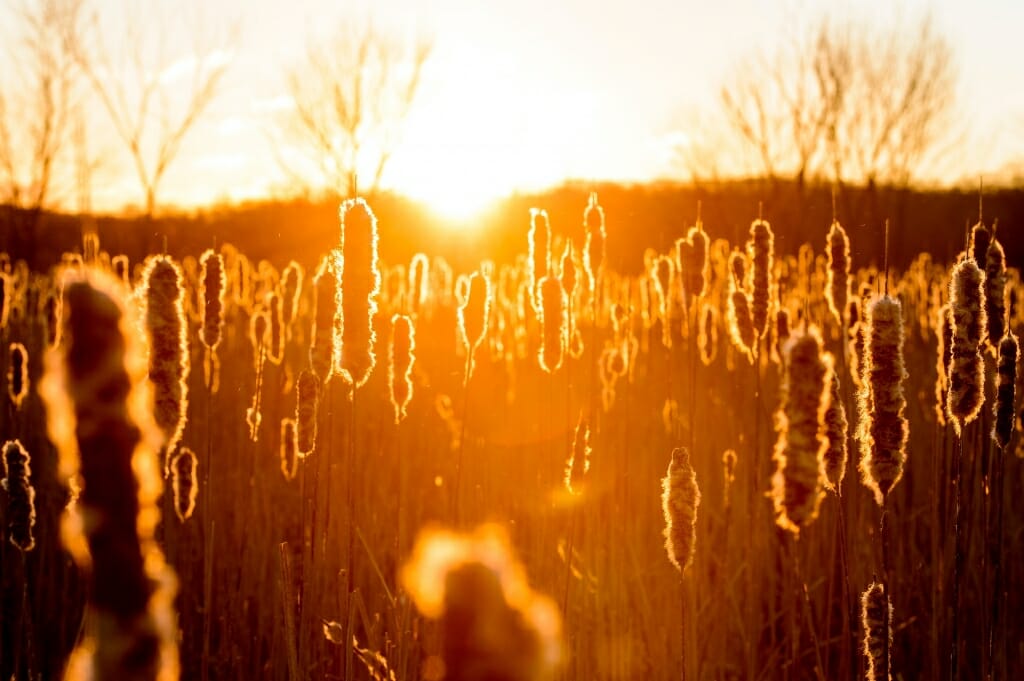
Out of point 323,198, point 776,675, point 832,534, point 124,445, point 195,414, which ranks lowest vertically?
point 776,675

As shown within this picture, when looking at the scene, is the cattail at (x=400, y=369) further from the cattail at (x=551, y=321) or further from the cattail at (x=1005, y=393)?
the cattail at (x=1005, y=393)

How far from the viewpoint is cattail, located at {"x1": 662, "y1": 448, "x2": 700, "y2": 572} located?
1517 millimetres

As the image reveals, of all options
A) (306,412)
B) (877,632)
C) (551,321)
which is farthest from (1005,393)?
(306,412)

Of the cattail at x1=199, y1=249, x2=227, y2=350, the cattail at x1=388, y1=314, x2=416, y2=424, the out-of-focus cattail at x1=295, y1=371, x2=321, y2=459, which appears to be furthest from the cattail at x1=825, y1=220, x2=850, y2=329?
the cattail at x1=199, y1=249, x2=227, y2=350

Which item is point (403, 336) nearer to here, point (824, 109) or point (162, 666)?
point (162, 666)

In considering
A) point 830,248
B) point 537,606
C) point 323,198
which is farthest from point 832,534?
point 323,198

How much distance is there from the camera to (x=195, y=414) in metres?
4.52

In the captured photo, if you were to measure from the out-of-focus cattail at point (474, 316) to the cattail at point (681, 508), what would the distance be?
0.71 m

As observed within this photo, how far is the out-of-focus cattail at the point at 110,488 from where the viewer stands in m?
0.51

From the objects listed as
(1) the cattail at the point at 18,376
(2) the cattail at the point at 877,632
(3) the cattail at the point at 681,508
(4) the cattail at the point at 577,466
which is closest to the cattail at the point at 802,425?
(3) the cattail at the point at 681,508

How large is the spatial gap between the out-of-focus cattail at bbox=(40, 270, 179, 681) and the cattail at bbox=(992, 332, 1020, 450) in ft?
5.89

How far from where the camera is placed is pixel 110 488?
A: 51 centimetres

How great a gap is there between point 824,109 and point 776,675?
25.4 m

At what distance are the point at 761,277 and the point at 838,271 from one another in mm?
270
